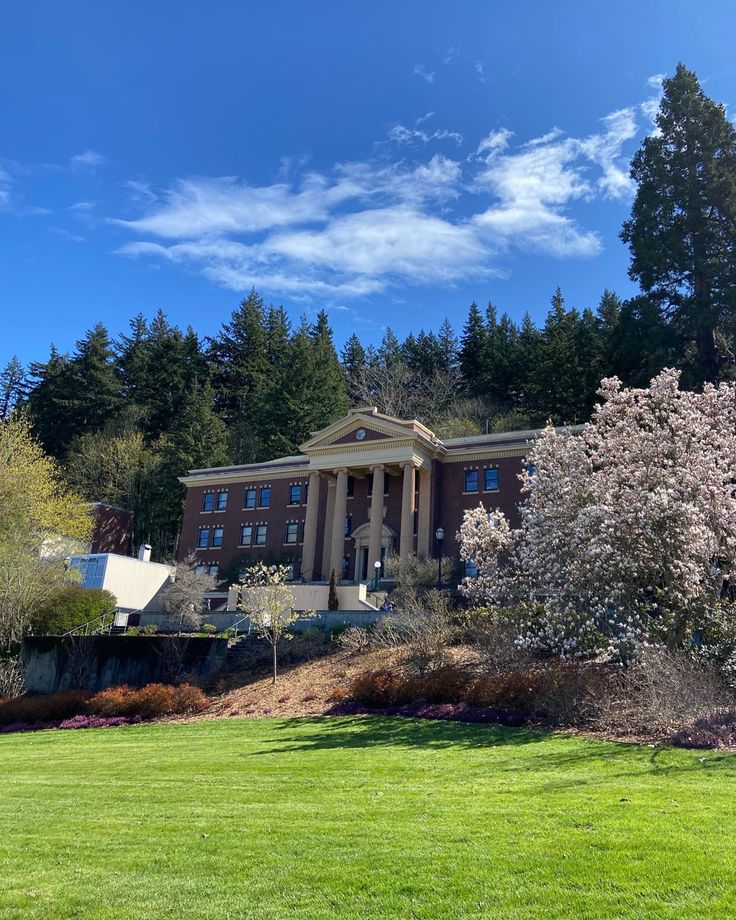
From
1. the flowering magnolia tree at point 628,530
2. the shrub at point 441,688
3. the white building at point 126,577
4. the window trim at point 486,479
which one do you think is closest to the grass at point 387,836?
the shrub at point 441,688

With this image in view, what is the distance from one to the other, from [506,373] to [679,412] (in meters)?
47.2

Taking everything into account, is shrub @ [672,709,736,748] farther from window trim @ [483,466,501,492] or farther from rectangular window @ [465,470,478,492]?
rectangular window @ [465,470,478,492]

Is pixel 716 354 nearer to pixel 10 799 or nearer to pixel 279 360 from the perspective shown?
pixel 10 799

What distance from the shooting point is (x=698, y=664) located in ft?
51.6

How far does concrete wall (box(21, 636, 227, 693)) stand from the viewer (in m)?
27.7

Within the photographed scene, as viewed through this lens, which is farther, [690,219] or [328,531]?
[328,531]

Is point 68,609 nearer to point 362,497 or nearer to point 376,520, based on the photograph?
point 376,520

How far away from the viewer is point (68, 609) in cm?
3253

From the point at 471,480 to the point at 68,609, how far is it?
2614 cm

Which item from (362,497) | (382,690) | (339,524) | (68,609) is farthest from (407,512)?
(382,690)

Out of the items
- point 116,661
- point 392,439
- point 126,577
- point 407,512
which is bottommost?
point 116,661

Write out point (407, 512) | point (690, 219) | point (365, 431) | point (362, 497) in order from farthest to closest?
point (362, 497) < point (365, 431) < point (407, 512) < point (690, 219)

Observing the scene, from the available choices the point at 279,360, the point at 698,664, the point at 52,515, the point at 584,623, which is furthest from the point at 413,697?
the point at 279,360

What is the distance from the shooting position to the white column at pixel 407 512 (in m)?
44.7
